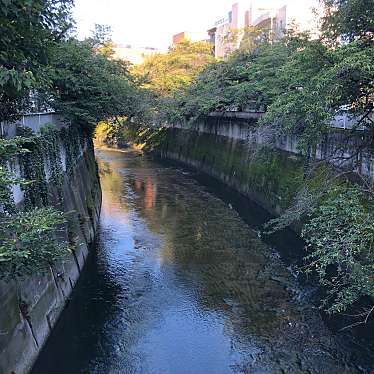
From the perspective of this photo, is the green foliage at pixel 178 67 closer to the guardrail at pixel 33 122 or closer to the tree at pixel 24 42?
the guardrail at pixel 33 122

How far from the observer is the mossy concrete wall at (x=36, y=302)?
25.9 ft

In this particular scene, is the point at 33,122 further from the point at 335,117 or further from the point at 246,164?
the point at 246,164

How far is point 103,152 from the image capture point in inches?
1822

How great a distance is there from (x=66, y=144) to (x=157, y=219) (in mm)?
5598

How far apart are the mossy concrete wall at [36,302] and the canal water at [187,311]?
388mm

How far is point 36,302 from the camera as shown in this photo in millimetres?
9406

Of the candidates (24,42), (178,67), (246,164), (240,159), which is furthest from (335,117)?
(178,67)

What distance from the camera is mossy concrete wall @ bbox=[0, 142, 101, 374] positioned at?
7883 mm

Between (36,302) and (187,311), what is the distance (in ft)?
12.9

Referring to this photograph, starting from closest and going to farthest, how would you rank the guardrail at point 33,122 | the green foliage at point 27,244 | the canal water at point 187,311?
the green foliage at point 27,244 < the canal water at point 187,311 < the guardrail at point 33,122

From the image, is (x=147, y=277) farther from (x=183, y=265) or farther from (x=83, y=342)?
(x=83, y=342)

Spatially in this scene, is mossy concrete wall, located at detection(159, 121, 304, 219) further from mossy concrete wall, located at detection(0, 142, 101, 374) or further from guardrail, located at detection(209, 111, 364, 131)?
mossy concrete wall, located at detection(0, 142, 101, 374)

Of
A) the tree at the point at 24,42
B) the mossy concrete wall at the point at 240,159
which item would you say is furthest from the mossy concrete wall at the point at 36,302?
the mossy concrete wall at the point at 240,159

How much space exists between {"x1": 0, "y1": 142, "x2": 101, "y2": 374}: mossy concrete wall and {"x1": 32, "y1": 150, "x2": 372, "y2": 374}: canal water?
39 centimetres
